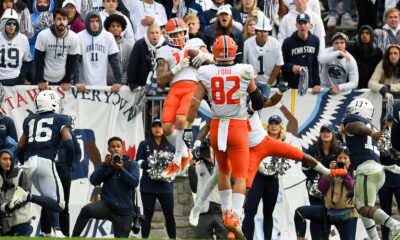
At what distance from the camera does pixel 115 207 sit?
17672 millimetres

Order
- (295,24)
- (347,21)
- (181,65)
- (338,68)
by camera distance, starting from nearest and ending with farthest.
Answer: (181,65), (338,68), (295,24), (347,21)

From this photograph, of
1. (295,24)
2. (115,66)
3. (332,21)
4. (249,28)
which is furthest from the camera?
(332,21)

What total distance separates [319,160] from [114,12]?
16.0 feet

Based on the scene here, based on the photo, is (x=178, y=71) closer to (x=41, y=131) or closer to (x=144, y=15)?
(x=41, y=131)

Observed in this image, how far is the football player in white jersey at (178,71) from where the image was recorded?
55.8 ft

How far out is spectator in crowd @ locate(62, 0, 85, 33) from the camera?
20.6 m

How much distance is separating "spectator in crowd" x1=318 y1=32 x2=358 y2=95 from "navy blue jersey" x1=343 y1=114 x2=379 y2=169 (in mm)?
3046

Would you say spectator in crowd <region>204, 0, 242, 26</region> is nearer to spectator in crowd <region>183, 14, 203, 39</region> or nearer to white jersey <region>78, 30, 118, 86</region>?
spectator in crowd <region>183, 14, 203, 39</region>

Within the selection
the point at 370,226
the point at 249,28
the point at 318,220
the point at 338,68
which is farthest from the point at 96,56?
the point at 370,226

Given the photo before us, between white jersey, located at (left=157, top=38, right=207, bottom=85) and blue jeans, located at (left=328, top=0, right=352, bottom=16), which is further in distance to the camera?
blue jeans, located at (left=328, top=0, right=352, bottom=16)

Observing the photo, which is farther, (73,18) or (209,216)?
(73,18)

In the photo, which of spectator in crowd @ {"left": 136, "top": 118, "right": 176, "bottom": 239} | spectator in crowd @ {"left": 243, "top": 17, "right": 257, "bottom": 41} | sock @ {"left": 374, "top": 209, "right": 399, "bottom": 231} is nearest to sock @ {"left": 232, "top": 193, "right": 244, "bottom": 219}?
sock @ {"left": 374, "top": 209, "right": 399, "bottom": 231}

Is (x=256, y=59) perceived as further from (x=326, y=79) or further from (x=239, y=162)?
(x=239, y=162)

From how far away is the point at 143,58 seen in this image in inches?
764
